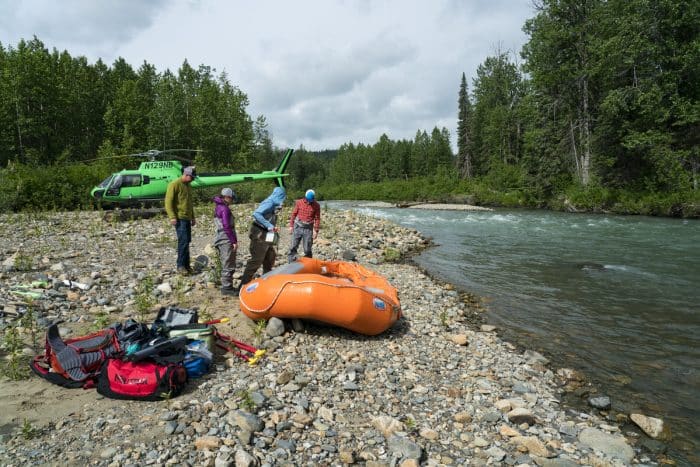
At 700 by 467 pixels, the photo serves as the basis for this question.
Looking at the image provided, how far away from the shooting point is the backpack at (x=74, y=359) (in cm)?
412

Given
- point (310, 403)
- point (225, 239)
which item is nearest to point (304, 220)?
point (225, 239)

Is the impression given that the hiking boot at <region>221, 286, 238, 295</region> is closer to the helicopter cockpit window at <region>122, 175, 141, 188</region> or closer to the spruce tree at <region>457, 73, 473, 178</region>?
the helicopter cockpit window at <region>122, 175, 141, 188</region>

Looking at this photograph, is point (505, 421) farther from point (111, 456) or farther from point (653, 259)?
point (653, 259)

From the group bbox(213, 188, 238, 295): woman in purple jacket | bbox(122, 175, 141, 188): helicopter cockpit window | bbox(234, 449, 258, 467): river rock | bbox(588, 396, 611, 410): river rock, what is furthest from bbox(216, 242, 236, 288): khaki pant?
bbox(122, 175, 141, 188): helicopter cockpit window

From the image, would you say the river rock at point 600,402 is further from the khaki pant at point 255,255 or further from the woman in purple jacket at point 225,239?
the woman in purple jacket at point 225,239

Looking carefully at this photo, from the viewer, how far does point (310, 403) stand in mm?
4293

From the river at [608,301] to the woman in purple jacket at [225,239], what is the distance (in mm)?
5168

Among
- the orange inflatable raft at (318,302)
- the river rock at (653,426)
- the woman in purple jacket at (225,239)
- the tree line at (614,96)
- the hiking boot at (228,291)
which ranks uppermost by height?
the tree line at (614,96)

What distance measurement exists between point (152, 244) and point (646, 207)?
28635 millimetres

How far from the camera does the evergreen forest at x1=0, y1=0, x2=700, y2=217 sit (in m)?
24.1

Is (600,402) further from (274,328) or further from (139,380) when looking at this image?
(139,380)

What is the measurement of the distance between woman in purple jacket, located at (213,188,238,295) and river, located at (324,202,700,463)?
517 cm

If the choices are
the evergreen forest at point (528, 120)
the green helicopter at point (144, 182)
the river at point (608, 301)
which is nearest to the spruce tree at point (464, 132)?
the evergreen forest at point (528, 120)

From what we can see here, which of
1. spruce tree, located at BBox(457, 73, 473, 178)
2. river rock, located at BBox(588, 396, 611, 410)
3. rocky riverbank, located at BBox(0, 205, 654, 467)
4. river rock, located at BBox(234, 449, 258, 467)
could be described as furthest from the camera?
spruce tree, located at BBox(457, 73, 473, 178)
